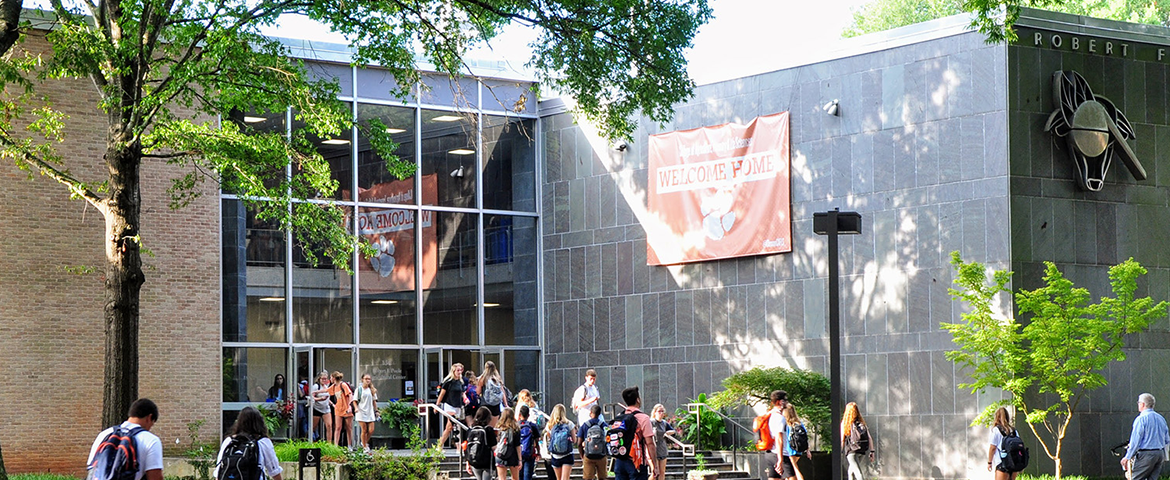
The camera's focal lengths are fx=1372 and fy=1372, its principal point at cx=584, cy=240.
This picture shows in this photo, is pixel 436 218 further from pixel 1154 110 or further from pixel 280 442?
pixel 1154 110

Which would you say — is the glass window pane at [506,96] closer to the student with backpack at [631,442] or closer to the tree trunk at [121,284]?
the tree trunk at [121,284]

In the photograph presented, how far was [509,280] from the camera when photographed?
28781 millimetres

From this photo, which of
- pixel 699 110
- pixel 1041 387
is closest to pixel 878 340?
pixel 1041 387

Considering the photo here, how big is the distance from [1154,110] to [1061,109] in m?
2.20

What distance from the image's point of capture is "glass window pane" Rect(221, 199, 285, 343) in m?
25.1

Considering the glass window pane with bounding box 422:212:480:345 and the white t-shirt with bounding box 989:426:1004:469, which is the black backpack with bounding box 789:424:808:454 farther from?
the glass window pane with bounding box 422:212:480:345

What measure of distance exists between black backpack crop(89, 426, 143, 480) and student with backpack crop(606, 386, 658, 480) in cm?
601

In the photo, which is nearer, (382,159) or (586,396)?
(586,396)

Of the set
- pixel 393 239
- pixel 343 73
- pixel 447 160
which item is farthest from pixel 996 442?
pixel 343 73

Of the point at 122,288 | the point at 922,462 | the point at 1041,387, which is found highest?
the point at 122,288

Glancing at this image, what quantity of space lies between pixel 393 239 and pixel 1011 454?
14.5m

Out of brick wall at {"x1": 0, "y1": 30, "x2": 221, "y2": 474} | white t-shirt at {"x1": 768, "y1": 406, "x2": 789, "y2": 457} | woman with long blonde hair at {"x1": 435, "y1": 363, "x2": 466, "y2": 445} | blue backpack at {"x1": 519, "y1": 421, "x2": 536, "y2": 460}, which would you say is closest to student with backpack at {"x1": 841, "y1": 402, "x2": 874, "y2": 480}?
white t-shirt at {"x1": 768, "y1": 406, "x2": 789, "y2": 457}

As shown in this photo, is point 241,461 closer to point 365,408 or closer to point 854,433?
point 854,433

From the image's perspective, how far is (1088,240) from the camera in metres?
21.7
